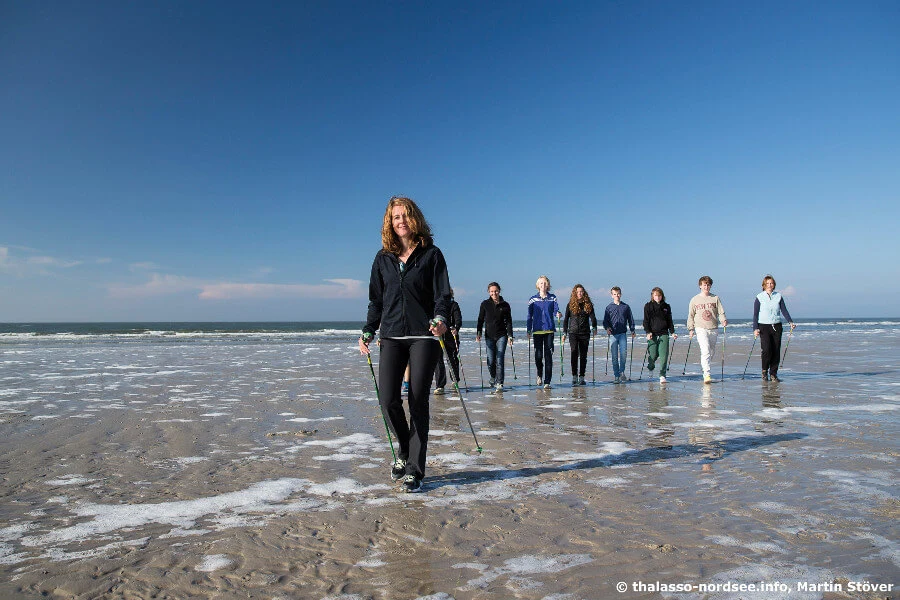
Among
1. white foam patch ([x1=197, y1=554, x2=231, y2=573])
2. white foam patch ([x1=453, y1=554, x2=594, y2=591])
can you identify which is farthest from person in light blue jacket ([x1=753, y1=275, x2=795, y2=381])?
white foam patch ([x1=197, y1=554, x2=231, y2=573])

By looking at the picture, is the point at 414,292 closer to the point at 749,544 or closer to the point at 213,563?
the point at 213,563

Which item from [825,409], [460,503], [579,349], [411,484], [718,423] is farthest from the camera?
[579,349]

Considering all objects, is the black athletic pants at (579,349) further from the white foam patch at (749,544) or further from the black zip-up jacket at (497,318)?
the white foam patch at (749,544)

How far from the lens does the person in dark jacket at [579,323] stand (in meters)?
11.3

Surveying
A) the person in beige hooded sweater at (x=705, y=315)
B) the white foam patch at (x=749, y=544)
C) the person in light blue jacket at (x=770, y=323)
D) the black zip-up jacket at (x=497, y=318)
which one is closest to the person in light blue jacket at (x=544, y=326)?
the black zip-up jacket at (x=497, y=318)

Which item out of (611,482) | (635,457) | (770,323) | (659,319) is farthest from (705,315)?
(611,482)

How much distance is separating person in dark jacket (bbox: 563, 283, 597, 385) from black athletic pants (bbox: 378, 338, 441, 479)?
7300 mm

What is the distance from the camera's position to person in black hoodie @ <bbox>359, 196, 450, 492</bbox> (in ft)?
14.2

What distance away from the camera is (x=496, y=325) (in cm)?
1065

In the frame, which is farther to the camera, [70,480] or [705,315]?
[705,315]

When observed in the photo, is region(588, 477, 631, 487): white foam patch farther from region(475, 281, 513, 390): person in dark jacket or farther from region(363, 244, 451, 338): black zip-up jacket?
region(475, 281, 513, 390): person in dark jacket

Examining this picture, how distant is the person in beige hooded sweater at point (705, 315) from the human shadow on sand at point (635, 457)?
544 cm

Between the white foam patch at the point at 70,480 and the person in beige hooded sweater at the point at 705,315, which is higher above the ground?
the person in beige hooded sweater at the point at 705,315

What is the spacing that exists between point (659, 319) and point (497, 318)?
144 inches
